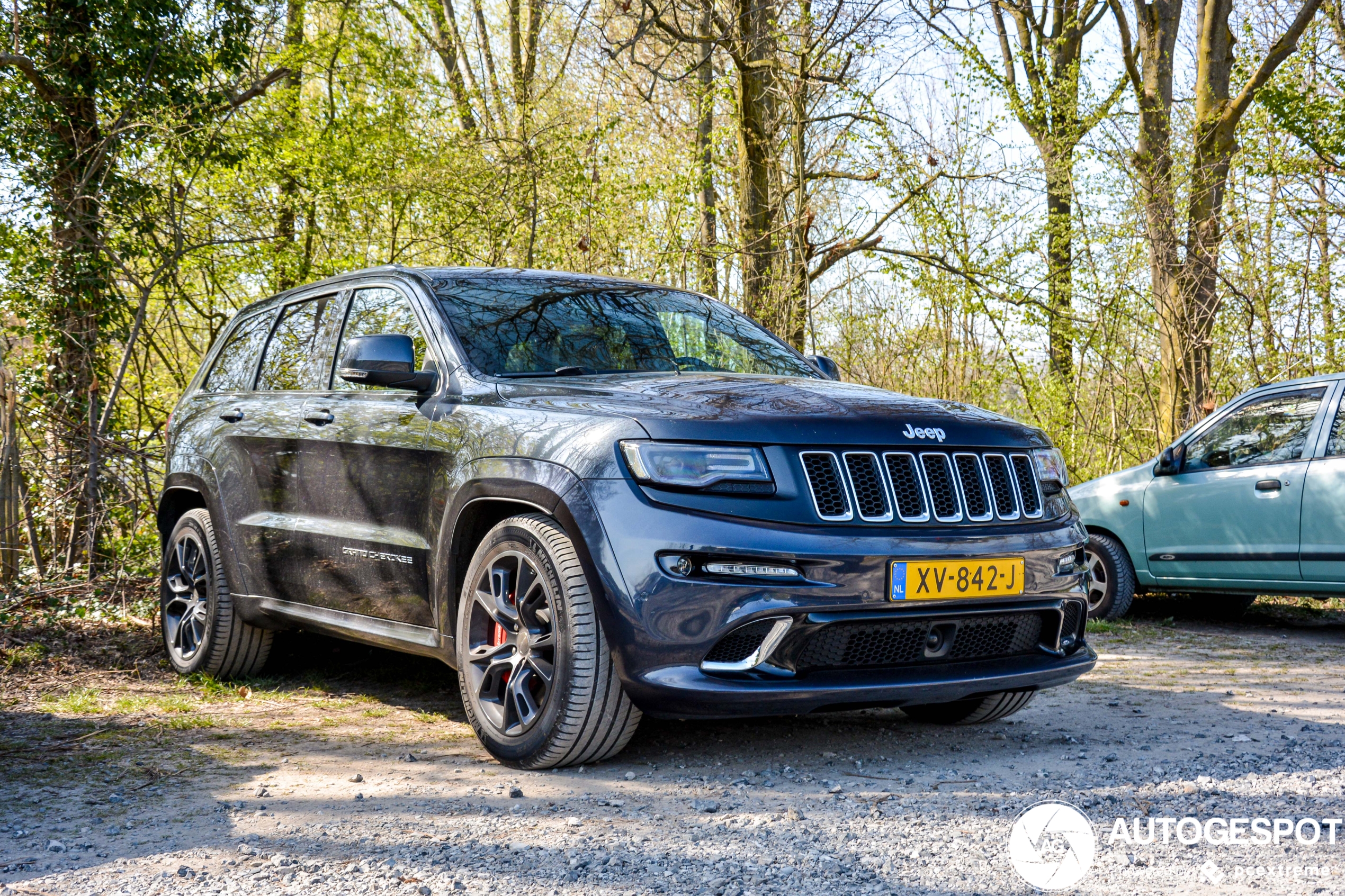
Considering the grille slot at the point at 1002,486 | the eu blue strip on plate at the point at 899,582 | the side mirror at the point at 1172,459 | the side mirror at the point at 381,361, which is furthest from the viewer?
the side mirror at the point at 1172,459

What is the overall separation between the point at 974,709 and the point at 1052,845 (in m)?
1.65

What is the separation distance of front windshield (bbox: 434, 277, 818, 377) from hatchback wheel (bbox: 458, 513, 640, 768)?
0.83 meters

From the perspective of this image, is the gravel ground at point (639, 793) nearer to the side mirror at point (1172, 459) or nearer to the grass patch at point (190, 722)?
the grass patch at point (190, 722)

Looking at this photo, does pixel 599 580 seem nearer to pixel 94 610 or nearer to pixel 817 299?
pixel 94 610

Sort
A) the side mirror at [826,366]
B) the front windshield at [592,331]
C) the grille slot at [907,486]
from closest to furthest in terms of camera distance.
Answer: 1. the grille slot at [907,486]
2. the front windshield at [592,331]
3. the side mirror at [826,366]

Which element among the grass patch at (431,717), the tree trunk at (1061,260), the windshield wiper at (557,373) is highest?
the tree trunk at (1061,260)

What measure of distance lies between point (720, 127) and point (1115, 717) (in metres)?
8.97

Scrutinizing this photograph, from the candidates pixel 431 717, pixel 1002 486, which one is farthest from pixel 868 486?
pixel 431 717

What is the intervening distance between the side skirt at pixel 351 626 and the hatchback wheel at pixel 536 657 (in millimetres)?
225

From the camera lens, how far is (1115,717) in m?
5.00

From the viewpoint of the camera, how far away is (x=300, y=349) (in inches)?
222

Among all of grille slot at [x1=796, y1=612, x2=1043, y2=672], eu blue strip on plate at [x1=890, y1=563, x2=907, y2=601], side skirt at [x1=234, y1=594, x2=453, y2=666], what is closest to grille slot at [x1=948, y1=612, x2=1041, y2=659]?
grille slot at [x1=796, y1=612, x2=1043, y2=672]

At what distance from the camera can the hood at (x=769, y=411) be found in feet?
12.4

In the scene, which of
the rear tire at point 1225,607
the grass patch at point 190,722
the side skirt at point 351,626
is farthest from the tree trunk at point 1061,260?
the grass patch at point 190,722
